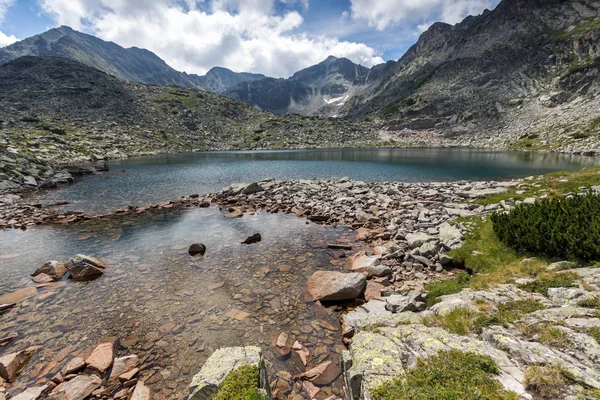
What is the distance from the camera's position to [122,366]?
9.02m

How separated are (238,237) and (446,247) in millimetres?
14780

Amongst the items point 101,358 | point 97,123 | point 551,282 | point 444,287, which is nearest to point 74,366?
point 101,358

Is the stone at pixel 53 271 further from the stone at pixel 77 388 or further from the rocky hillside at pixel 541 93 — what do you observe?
the rocky hillside at pixel 541 93

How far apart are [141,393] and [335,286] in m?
8.36

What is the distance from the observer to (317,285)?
44.2 ft

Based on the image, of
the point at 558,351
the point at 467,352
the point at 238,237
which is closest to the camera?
the point at 558,351

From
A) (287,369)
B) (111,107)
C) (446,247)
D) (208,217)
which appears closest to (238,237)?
(208,217)

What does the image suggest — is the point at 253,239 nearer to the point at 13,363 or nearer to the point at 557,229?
the point at 13,363

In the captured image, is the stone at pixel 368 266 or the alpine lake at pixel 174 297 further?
the stone at pixel 368 266

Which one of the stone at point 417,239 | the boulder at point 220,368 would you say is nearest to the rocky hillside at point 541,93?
the stone at point 417,239

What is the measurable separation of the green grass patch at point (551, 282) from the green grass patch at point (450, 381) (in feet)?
17.1

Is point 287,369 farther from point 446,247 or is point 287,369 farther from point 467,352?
point 446,247

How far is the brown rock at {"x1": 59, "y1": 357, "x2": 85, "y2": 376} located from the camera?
29.0 ft

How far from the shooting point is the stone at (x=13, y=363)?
8.73 metres
